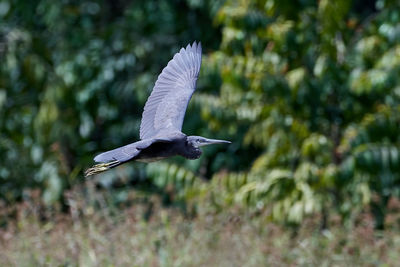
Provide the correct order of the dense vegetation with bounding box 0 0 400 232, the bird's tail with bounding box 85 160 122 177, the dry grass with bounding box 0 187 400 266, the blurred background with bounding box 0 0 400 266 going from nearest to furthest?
the bird's tail with bounding box 85 160 122 177, the dry grass with bounding box 0 187 400 266, the blurred background with bounding box 0 0 400 266, the dense vegetation with bounding box 0 0 400 232

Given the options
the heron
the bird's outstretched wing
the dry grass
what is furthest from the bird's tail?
the dry grass

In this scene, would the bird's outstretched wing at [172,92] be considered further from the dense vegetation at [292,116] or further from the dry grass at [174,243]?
the dense vegetation at [292,116]

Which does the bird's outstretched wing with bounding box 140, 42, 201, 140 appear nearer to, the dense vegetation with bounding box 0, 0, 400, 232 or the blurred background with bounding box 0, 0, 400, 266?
the blurred background with bounding box 0, 0, 400, 266

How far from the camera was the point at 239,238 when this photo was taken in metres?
5.21

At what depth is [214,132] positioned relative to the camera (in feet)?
25.4

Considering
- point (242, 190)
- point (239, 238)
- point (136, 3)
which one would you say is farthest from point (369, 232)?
point (136, 3)

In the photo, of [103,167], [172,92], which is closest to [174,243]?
[172,92]

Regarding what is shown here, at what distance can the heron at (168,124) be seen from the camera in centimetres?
360

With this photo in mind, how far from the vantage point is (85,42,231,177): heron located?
360 cm

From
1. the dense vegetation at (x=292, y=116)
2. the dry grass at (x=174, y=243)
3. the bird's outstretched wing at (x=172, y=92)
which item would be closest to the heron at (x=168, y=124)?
the bird's outstretched wing at (x=172, y=92)

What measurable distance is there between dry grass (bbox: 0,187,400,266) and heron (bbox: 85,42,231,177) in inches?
39.1

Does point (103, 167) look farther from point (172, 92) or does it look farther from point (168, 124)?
point (172, 92)

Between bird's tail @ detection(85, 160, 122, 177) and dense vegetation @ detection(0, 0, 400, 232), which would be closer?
bird's tail @ detection(85, 160, 122, 177)

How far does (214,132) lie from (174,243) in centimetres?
257
